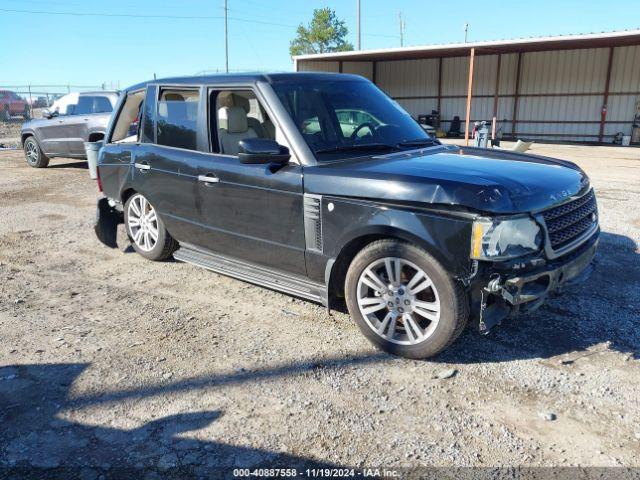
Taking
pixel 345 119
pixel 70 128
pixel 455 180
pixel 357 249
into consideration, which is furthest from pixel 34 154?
pixel 455 180

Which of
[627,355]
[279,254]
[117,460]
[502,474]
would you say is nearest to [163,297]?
[279,254]

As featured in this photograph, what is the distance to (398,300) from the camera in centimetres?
355

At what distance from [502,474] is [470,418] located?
0.46 m

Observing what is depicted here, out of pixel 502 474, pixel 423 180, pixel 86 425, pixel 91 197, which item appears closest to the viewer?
pixel 502 474

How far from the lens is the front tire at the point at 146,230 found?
218 inches

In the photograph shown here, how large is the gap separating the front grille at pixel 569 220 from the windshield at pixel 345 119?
1395 millimetres

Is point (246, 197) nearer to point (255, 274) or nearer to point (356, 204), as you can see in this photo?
point (255, 274)

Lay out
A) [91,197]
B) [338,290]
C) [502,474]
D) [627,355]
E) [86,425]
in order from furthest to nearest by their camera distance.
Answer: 1. [91,197]
2. [338,290]
3. [627,355]
4. [86,425]
5. [502,474]

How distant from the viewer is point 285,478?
2.51m

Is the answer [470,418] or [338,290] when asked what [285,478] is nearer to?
[470,418]

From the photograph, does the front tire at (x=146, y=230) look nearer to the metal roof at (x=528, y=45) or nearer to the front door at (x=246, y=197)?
the front door at (x=246, y=197)

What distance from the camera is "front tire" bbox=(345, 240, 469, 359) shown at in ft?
10.8

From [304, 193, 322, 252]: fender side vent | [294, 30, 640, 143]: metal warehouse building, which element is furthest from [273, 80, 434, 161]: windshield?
[294, 30, 640, 143]: metal warehouse building

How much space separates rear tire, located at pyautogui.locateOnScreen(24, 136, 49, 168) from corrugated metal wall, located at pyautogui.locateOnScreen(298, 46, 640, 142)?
1550 centimetres
